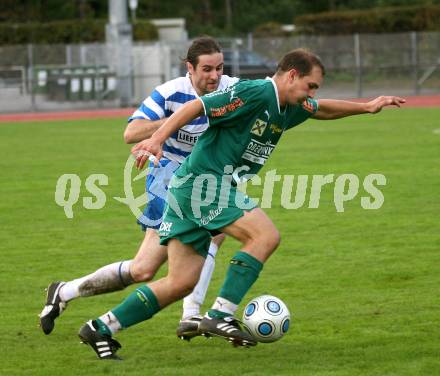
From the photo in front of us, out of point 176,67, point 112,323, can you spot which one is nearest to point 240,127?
point 112,323

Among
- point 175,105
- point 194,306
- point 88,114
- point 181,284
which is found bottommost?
point 88,114

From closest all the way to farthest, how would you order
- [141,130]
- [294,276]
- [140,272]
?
[141,130] → [140,272] → [294,276]

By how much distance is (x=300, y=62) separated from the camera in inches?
220

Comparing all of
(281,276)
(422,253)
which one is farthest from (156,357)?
(422,253)

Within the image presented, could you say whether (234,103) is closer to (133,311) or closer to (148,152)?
(148,152)

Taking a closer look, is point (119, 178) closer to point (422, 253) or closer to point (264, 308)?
point (422, 253)

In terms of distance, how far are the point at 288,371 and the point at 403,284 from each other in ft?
7.78

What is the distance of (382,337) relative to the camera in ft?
19.9

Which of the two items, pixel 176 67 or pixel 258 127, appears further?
pixel 176 67

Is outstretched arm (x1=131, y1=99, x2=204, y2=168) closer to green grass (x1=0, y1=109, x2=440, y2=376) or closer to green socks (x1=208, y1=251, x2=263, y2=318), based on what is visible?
green socks (x1=208, y1=251, x2=263, y2=318)

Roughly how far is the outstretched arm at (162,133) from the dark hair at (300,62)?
0.51 metres

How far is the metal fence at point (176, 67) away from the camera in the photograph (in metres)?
32.6

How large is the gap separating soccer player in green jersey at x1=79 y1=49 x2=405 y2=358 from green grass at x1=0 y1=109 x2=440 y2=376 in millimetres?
252

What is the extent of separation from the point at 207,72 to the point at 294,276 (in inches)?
90.8
